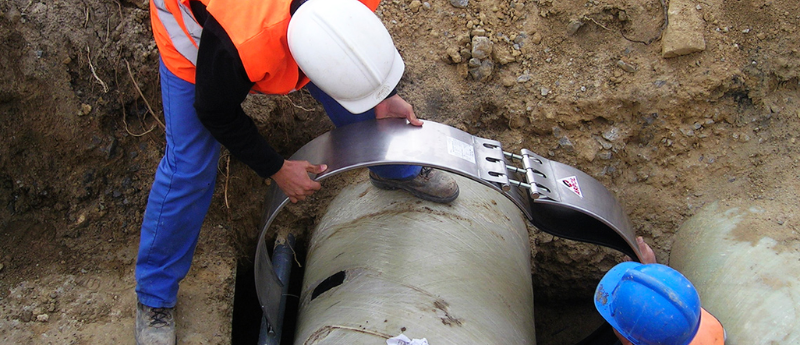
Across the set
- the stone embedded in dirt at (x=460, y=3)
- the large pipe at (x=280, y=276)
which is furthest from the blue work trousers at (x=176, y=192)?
the stone embedded in dirt at (x=460, y=3)

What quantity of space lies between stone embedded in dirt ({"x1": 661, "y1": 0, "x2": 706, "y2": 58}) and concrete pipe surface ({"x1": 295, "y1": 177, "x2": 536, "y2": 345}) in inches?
37.3

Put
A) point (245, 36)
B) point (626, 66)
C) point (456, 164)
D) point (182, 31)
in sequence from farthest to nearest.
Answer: point (626, 66) → point (456, 164) → point (182, 31) → point (245, 36)

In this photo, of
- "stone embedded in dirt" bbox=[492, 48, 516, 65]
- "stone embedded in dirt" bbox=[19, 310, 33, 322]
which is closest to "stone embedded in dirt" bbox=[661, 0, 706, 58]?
"stone embedded in dirt" bbox=[492, 48, 516, 65]

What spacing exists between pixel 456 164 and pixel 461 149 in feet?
0.35

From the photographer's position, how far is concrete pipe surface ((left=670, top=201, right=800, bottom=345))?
1560 millimetres

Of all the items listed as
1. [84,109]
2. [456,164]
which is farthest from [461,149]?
[84,109]

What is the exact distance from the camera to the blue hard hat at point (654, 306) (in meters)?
1.47

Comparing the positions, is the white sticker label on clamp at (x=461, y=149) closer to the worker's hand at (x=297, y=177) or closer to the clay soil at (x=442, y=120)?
the worker's hand at (x=297, y=177)

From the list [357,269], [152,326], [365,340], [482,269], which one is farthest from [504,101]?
[152,326]

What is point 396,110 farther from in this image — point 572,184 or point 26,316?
point 26,316

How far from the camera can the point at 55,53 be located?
85.9 inches

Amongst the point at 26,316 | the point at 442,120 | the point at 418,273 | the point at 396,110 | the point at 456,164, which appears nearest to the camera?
the point at 456,164

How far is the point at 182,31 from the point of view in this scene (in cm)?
160

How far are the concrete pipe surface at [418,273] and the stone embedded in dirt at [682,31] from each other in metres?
0.95
